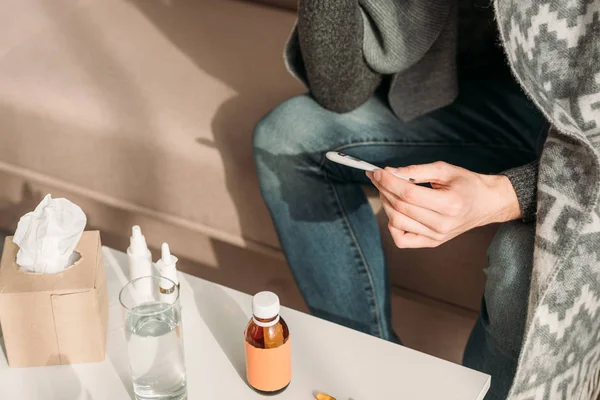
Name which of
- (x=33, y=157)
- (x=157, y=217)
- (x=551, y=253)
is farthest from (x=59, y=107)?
(x=551, y=253)

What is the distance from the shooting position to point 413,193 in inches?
34.3

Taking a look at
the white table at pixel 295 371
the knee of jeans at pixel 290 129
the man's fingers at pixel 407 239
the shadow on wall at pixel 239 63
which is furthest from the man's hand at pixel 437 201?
the shadow on wall at pixel 239 63

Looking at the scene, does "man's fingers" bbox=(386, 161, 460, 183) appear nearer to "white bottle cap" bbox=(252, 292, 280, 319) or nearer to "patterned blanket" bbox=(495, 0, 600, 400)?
"patterned blanket" bbox=(495, 0, 600, 400)

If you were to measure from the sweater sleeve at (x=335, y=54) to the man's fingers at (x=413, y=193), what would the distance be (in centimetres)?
27

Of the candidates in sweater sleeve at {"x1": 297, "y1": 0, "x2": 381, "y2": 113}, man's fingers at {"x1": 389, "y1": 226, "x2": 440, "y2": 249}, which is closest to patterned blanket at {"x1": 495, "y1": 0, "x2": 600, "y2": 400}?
man's fingers at {"x1": 389, "y1": 226, "x2": 440, "y2": 249}

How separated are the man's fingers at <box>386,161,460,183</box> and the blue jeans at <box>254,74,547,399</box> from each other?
21 centimetres

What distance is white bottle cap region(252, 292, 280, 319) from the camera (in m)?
0.77

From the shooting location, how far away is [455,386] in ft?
2.76

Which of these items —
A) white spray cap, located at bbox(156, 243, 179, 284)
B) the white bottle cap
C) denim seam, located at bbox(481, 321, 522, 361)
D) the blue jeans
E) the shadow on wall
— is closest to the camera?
the white bottle cap

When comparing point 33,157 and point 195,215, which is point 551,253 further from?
point 33,157

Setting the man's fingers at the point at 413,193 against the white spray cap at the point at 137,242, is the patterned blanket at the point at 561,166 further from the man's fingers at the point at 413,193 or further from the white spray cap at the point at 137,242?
the white spray cap at the point at 137,242

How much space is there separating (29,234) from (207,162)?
468 mm

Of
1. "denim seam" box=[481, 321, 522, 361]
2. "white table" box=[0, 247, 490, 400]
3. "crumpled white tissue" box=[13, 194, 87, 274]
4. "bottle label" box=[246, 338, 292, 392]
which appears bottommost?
"denim seam" box=[481, 321, 522, 361]

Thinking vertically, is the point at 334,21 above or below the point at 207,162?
above
